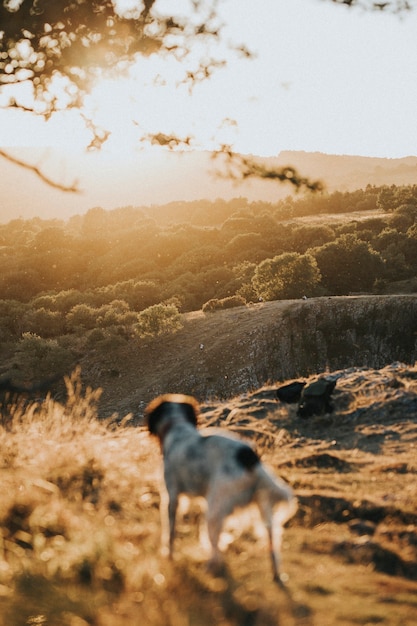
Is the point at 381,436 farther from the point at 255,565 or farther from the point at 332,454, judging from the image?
the point at 255,565

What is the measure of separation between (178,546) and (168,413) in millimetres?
1200

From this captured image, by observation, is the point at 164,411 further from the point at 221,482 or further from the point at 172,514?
the point at 221,482

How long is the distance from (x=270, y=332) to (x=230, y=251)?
37.6 meters

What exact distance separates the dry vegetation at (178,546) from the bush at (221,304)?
32309 mm

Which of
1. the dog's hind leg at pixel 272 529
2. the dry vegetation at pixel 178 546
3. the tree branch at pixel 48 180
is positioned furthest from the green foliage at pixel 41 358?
the dog's hind leg at pixel 272 529

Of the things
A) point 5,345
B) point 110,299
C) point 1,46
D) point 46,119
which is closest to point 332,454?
point 46,119

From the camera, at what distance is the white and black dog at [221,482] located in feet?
13.9

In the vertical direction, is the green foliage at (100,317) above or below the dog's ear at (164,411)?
below

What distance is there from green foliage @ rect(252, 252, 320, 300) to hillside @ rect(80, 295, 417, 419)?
8758 millimetres

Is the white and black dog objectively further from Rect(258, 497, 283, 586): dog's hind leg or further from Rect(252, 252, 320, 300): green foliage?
A: Rect(252, 252, 320, 300): green foliage

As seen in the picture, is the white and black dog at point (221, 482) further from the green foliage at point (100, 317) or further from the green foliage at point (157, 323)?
the green foliage at point (100, 317)

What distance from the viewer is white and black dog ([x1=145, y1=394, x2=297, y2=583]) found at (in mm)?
4246

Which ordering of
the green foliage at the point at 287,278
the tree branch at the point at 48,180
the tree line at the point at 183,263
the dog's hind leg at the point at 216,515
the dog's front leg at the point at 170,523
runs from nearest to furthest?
the dog's hind leg at the point at 216,515 < the dog's front leg at the point at 170,523 < the tree branch at the point at 48,180 < the green foliage at the point at 287,278 < the tree line at the point at 183,263

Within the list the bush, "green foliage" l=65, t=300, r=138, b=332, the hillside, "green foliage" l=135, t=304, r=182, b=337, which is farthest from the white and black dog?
the bush
